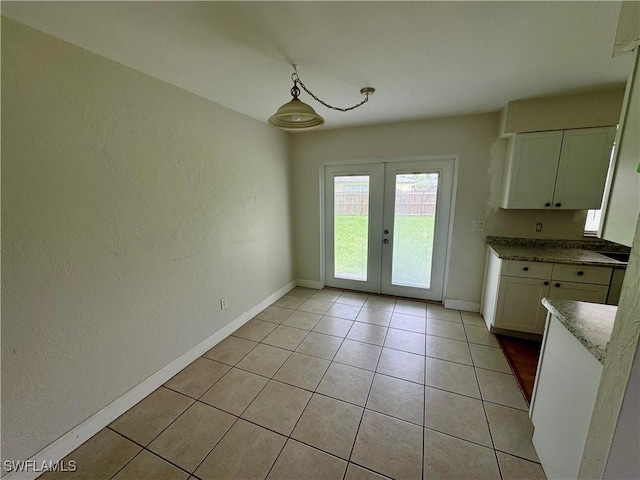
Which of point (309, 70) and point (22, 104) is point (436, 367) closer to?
point (309, 70)

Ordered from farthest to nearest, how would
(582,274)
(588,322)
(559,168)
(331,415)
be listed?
1. (559,168)
2. (582,274)
3. (331,415)
4. (588,322)

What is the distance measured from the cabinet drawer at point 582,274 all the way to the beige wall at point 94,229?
328 cm

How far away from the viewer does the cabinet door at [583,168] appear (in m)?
2.27

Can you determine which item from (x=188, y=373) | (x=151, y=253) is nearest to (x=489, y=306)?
(x=188, y=373)

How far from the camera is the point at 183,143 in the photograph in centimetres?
210

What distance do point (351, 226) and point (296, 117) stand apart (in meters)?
2.25

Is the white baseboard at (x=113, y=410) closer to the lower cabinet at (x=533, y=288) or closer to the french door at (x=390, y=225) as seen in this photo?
the french door at (x=390, y=225)

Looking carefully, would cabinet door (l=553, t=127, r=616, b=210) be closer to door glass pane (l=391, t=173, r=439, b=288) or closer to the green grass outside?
→ door glass pane (l=391, t=173, r=439, b=288)

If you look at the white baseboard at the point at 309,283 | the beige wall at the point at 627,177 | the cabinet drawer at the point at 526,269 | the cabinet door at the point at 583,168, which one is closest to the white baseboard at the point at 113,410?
the white baseboard at the point at 309,283

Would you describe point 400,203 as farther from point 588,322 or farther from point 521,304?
point 588,322

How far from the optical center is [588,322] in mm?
1202

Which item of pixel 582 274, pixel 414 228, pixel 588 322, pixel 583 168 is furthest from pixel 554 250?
pixel 588 322

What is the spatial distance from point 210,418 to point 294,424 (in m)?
0.59

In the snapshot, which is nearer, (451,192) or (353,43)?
(353,43)
